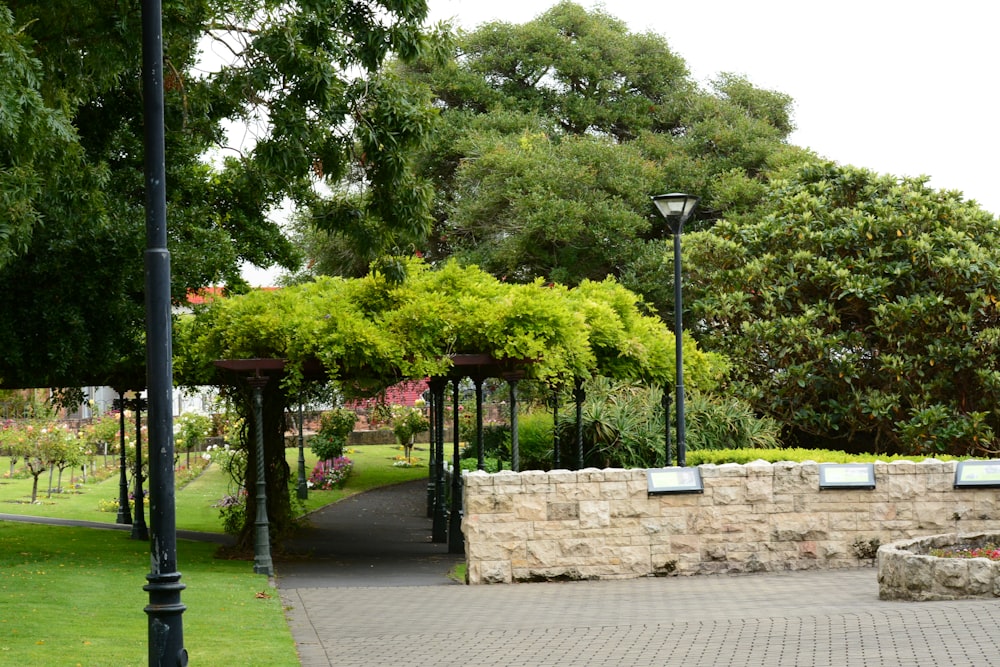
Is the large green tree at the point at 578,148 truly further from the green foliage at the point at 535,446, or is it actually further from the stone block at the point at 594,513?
the stone block at the point at 594,513

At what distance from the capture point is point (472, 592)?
1421 centimetres

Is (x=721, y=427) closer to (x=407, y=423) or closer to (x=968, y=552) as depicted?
(x=968, y=552)

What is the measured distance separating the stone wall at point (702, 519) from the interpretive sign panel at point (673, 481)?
0.08 metres

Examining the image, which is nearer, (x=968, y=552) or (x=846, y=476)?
(x=968, y=552)

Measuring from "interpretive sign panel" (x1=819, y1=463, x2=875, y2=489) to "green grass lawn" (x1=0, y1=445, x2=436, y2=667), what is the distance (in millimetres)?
6903

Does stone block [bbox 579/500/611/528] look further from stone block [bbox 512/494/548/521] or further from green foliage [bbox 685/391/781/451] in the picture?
green foliage [bbox 685/391/781/451]

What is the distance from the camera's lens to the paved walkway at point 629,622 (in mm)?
9688

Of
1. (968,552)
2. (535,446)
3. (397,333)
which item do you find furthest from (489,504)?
(535,446)

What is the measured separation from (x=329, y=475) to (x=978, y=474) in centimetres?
1979

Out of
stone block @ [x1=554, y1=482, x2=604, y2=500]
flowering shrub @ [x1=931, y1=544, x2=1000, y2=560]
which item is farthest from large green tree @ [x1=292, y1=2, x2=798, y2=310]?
flowering shrub @ [x1=931, y1=544, x2=1000, y2=560]

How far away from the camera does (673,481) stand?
15.2 metres

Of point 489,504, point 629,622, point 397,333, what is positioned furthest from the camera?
point 397,333

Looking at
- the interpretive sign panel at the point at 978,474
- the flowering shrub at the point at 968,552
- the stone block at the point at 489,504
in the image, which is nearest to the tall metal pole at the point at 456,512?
the stone block at the point at 489,504

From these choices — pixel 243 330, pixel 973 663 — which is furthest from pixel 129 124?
pixel 973 663
